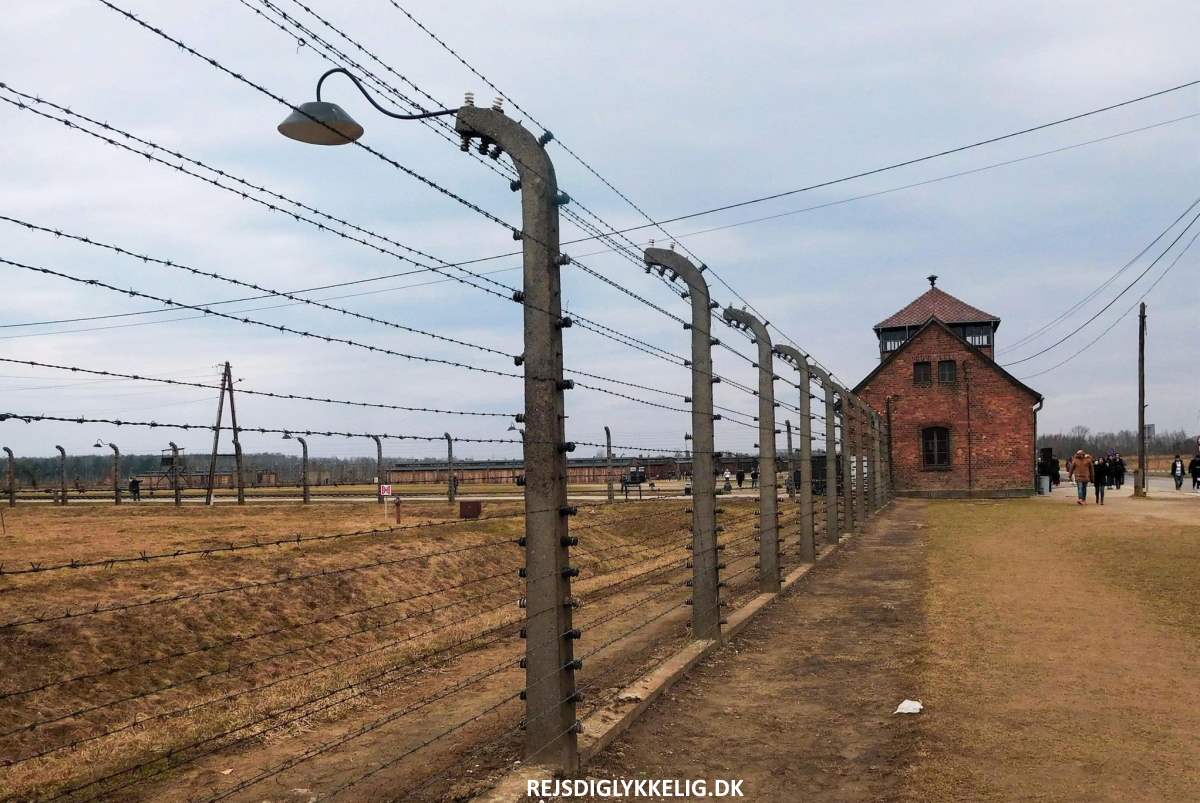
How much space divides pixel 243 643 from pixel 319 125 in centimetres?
828

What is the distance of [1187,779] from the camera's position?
494 centimetres

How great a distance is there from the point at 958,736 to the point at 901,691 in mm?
1227

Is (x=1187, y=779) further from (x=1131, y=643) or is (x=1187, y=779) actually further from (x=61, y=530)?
(x=61, y=530)

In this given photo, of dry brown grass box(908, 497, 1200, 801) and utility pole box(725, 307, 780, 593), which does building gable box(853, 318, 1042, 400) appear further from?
utility pole box(725, 307, 780, 593)

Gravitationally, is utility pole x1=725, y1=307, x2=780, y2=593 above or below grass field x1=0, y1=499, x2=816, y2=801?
above

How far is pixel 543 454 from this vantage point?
5277 mm

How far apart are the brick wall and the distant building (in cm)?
4

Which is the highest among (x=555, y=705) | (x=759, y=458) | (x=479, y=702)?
(x=759, y=458)

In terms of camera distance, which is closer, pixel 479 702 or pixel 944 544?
pixel 479 702

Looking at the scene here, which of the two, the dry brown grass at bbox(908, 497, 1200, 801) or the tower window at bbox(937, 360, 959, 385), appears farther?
the tower window at bbox(937, 360, 959, 385)

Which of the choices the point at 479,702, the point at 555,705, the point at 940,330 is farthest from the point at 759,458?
the point at 940,330

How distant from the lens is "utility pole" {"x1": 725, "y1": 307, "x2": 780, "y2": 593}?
11.5 meters

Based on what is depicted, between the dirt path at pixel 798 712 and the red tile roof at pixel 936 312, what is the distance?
38.9 meters

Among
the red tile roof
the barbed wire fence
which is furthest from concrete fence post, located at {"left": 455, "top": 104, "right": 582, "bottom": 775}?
the red tile roof
